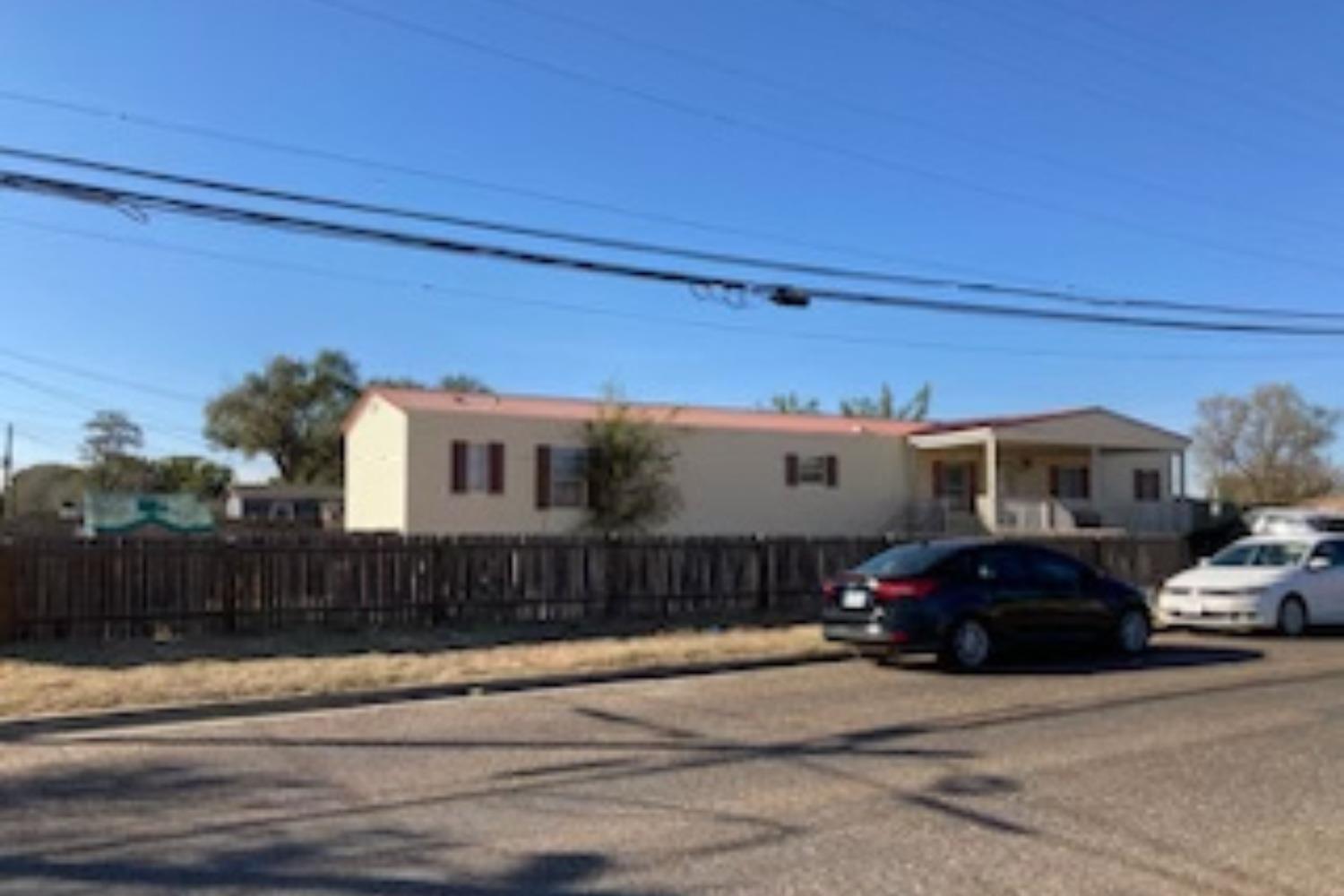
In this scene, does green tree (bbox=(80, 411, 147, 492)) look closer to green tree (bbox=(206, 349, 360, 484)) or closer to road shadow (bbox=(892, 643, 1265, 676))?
green tree (bbox=(206, 349, 360, 484))

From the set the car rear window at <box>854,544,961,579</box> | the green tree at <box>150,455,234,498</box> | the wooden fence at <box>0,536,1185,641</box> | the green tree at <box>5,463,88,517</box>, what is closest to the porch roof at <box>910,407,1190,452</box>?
the wooden fence at <box>0,536,1185,641</box>

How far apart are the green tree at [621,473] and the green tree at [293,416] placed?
37802 mm

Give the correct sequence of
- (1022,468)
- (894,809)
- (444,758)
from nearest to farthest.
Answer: (894,809), (444,758), (1022,468)

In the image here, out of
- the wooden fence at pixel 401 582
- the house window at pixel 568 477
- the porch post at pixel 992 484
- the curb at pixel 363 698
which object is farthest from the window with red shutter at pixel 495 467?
the curb at pixel 363 698

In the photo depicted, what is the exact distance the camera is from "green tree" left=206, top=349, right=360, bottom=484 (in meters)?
65.8

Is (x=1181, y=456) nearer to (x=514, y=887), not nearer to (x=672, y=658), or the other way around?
(x=672, y=658)

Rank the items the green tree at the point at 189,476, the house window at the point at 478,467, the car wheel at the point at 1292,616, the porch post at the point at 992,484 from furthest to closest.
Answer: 1. the green tree at the point at 189,476
2. the porch post at the point at 992,484
3. the house window at the point at 478,467
4. the car wheel at the point at 1292,616

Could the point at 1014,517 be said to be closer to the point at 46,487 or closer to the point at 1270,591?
the point at 1270,591

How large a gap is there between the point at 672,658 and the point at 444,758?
5.77m

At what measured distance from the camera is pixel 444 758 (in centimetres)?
909

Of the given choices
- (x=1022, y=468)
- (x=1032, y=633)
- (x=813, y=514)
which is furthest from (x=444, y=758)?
(x=1022, y=468)

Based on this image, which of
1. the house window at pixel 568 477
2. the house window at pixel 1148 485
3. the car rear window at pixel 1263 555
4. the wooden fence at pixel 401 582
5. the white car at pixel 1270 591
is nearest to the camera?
the wooden fence at pixel 401 582

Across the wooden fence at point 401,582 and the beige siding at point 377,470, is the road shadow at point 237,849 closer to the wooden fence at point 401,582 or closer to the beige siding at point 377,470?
the wooden fence at point 401,582

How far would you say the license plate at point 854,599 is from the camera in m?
14.6
